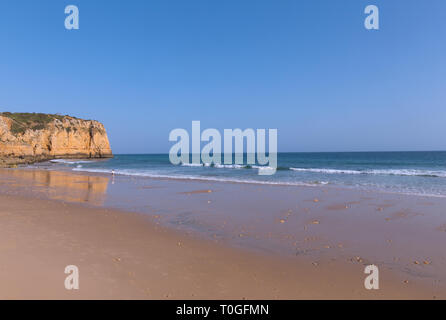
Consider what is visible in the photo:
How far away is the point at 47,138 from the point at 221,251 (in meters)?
79.7

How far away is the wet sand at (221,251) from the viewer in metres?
4.50

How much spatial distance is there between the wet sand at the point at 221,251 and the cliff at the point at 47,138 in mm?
49230

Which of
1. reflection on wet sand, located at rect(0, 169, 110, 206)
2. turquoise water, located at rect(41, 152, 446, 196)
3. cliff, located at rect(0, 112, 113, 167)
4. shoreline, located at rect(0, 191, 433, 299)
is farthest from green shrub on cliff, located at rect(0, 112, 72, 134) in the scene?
shoreline, located at rect(0, 191, 433, 299)

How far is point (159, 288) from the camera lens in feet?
14.6

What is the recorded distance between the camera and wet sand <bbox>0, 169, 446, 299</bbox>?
450 centimetres

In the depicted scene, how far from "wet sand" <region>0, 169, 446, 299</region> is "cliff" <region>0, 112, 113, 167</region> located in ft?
162

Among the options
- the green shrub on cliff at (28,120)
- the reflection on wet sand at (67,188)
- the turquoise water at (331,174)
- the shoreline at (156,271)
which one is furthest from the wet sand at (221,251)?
the green shrub on cliff at (28,120)

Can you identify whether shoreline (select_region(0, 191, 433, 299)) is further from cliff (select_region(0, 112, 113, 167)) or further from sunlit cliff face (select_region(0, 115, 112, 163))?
sunlit cliff face (select_region(0, 115, 112, 163))

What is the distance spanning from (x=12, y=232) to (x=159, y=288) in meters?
5.84

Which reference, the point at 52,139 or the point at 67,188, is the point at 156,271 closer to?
the point at 67,188

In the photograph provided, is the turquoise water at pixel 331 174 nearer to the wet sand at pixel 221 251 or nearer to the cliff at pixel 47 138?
the wet sand at pixel 221 251

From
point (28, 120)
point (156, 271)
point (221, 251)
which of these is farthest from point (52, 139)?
point (156, 271)

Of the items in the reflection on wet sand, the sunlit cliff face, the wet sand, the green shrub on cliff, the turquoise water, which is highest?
the green shrub on cliff
